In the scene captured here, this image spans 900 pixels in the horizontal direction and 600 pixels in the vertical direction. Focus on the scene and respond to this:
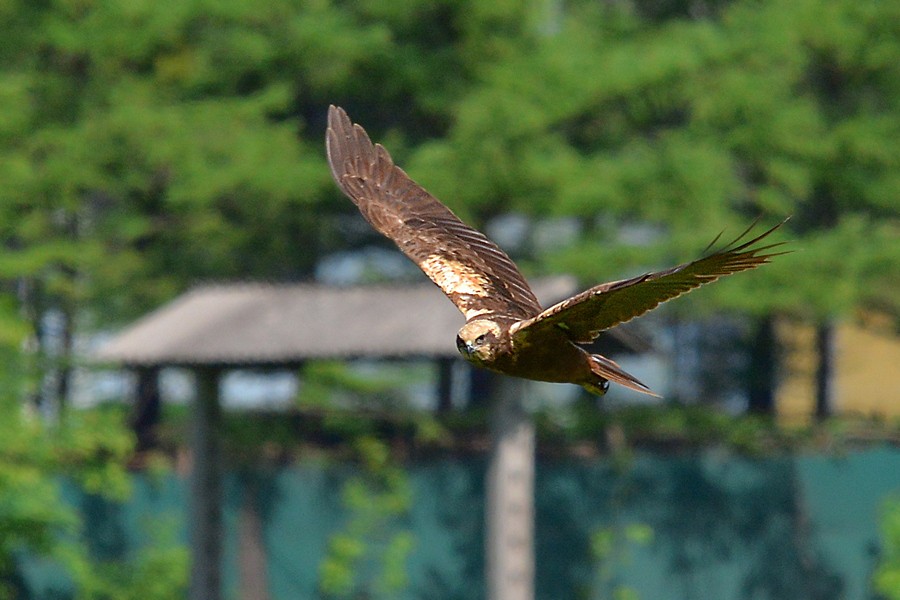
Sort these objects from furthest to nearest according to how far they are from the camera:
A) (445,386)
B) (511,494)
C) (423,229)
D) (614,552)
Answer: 1. (445,386)
2. (614,552)
3. (511,494)
4. (423,229)

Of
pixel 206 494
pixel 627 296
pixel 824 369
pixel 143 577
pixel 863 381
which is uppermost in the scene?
pixel 863 381

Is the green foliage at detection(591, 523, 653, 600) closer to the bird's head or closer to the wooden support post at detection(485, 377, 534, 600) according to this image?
the wooden support post at detection(485, 377, 534, 600)

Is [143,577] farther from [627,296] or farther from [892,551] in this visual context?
[627,296]

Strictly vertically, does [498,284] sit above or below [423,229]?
below

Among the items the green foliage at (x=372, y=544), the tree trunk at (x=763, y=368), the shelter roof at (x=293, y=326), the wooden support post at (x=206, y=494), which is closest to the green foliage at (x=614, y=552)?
the green foliage at (x=372, y=544)

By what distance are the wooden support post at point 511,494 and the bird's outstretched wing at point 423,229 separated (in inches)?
141

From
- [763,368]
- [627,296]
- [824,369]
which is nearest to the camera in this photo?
[627,296]

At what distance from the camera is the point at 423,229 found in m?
7.78

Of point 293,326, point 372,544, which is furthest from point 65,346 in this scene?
point 293,326

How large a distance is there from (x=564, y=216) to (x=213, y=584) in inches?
155

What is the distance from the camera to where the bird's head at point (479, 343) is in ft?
19.6

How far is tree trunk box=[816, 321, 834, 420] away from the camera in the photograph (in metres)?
17.4

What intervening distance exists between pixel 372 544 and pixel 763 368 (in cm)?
619

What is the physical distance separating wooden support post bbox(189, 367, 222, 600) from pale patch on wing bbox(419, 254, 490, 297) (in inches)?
200
